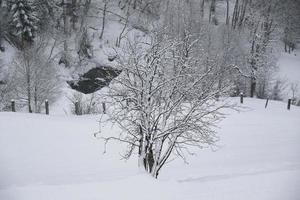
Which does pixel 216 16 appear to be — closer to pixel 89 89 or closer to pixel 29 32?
pixel 89 89

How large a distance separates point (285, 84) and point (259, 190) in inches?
1014

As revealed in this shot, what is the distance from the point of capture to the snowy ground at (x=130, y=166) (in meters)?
8.84

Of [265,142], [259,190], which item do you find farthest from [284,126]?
[259,190]

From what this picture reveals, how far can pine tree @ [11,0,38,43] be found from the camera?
28.9 metres

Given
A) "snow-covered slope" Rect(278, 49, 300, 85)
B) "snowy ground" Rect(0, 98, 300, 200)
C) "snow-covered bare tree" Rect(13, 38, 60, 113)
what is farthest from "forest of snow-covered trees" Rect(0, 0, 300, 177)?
"snowy ground" Rect(0, 98, 300, 200)

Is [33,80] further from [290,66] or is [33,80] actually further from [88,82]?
[290,66]

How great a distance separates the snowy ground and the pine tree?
14.6 metres

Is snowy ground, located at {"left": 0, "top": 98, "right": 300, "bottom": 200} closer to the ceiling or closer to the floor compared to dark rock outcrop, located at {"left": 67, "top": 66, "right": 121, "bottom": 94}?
closer to the floor

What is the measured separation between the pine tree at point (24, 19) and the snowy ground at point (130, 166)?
47.8ft

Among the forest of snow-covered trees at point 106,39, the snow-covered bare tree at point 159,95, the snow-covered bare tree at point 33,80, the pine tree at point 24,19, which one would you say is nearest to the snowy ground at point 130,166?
the snow-covered bare tree at point 159,95

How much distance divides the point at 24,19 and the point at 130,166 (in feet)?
69.1

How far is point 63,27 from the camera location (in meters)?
36.7

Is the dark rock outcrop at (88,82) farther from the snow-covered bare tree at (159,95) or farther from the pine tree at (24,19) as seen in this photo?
the snow-covered bare tree at (159,95)

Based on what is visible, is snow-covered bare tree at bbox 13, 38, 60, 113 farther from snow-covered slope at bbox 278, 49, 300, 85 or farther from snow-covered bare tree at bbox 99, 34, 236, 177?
snow-covered slope at bbox 278, 49, 300, 85
